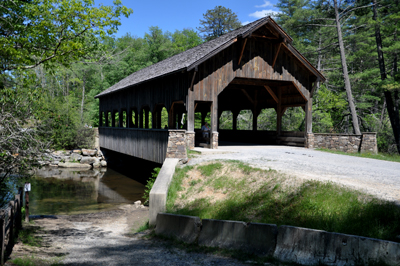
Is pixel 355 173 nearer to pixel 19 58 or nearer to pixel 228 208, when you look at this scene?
pixel 228 208

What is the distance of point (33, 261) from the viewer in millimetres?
5125

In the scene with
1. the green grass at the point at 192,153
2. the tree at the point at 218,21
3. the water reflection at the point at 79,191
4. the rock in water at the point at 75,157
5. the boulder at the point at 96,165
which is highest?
the tree at the point at 218,21

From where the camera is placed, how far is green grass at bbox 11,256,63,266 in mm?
4902

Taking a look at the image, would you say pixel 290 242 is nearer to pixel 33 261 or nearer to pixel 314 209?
pixel 314 209

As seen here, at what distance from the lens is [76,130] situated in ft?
83.9

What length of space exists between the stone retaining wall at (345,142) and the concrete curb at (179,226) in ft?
35.5

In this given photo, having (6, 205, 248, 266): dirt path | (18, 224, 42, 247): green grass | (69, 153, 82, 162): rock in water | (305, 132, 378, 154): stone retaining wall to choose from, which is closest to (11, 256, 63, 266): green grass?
(6, 205, 248, 266): dirt path

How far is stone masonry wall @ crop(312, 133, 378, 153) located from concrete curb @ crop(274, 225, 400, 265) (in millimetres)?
11342

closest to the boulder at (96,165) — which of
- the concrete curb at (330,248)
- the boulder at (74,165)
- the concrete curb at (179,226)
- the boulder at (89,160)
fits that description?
the boulder at (89,160)

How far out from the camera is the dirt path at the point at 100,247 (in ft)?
17.7

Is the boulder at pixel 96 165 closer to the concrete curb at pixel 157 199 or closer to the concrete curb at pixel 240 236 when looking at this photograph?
the concrete curb at pixel 157 199

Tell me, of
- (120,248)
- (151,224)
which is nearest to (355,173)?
(151,224)

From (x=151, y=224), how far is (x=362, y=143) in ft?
36.0

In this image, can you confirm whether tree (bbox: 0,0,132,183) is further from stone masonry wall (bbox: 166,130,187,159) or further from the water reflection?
the water reflection
